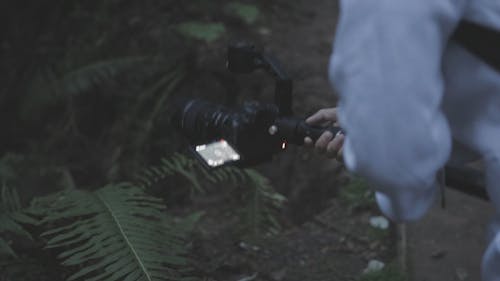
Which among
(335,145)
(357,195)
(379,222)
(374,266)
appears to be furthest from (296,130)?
(357,195)

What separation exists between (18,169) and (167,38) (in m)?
1.61

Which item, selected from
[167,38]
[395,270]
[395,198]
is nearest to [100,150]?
[167,38]

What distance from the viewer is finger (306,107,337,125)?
6.03ft

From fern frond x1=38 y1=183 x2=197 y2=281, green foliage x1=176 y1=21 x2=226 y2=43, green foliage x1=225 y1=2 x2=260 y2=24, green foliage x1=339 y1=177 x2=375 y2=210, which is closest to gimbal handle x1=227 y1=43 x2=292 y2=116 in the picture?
fern frond x1=38 y1=183 x2=197 y2=281

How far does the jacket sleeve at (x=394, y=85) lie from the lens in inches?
47.3

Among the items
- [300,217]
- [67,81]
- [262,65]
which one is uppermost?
[262,65]

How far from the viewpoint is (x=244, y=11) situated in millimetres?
5027

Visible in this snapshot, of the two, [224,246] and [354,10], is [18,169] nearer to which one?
[224,246]

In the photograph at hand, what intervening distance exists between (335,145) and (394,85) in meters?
0.48

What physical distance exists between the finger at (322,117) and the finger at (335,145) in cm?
15

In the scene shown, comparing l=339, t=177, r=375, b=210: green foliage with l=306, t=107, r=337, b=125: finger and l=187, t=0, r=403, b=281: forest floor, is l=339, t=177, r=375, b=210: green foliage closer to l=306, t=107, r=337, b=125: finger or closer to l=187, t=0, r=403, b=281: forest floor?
l=187, t=0, r=403, b=281: forest floor

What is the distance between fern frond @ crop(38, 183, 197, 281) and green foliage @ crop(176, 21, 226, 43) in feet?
6.70

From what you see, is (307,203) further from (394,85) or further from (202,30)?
(394,85)

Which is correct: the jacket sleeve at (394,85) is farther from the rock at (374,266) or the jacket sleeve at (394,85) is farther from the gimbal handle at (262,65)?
the rock at (374,266)
